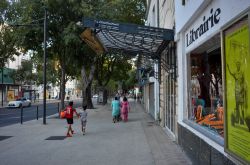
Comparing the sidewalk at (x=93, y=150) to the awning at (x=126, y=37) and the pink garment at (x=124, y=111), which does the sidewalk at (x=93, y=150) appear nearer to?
the awning at (x=126, y=37)

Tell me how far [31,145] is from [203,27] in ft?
22.3

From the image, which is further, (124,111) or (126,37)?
(124,111)

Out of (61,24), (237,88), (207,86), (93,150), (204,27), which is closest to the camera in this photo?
(237,88)

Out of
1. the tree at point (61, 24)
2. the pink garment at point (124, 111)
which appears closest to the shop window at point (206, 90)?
the pink garment at point (124, 111)

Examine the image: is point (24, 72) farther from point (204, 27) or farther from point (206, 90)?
point (204, 27)

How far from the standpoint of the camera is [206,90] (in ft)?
27.4

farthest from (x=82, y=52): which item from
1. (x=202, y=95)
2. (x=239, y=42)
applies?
(x=239, y=42)

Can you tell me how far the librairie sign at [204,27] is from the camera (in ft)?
19.6

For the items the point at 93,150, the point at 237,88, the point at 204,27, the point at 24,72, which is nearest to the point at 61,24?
the point at 93,150

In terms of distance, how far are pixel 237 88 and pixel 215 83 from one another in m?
3.09

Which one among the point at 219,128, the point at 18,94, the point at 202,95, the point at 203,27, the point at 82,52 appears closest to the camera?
the point at 219,128

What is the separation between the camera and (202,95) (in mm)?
8562

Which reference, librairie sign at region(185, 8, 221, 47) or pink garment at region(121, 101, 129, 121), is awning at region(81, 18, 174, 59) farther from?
pink garment at region(121, 101, 129, 121)

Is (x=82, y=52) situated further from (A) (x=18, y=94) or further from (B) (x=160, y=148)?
(A) (x=18, y=94)
